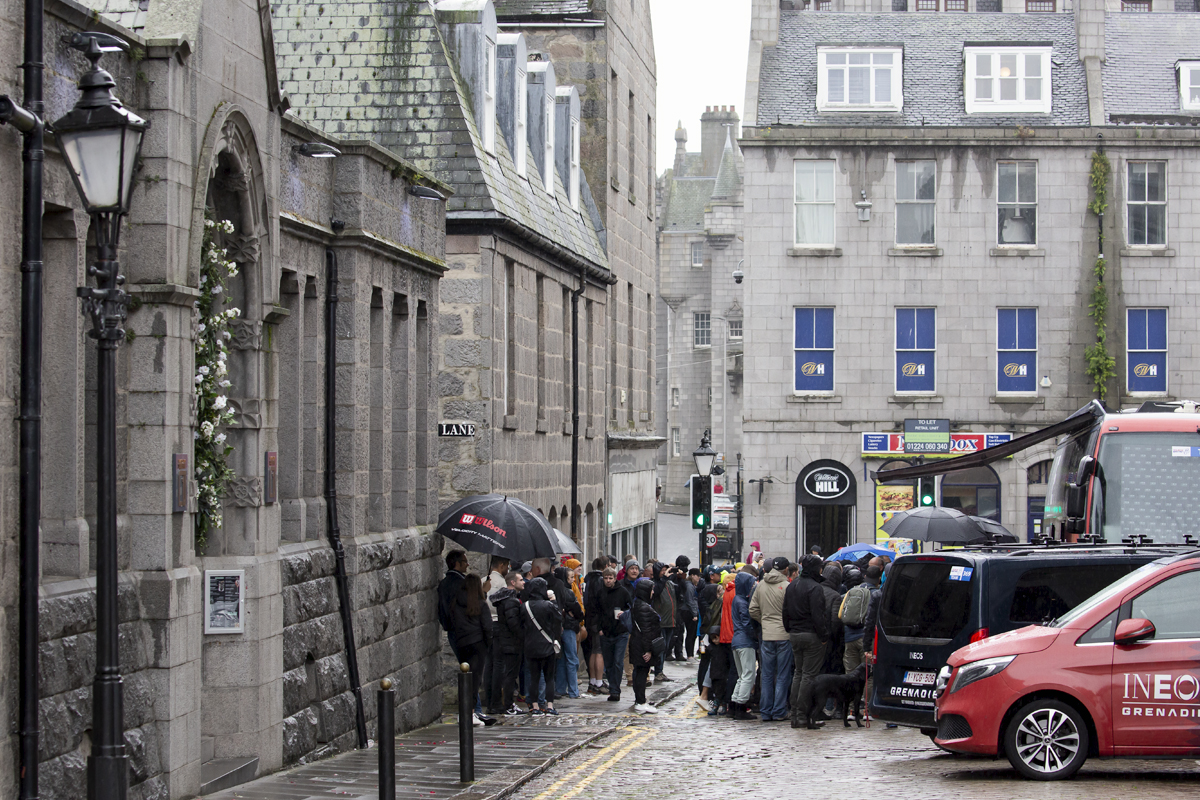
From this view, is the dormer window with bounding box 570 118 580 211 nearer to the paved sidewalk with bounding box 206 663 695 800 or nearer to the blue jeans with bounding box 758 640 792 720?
the paved sidewalk with bounding box 206 663 695 800

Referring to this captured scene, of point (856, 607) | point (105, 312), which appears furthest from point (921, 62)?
point (105, 312)

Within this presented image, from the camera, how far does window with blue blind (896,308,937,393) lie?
127ft

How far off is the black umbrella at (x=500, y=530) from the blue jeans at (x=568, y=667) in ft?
7.14

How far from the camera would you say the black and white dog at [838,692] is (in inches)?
679

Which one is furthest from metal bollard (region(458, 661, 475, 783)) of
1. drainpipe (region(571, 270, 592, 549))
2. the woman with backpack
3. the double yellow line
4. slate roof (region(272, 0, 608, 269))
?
drainpipe (region(571, 270, 592, 549))

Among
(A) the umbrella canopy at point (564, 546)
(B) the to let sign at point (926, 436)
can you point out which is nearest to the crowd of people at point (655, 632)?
(A) the umbrella canopy at point (564, 546)

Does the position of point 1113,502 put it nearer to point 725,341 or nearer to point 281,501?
point 281,501

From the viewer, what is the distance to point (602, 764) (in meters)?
14.4

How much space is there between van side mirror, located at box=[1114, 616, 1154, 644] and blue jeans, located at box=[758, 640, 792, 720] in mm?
6296

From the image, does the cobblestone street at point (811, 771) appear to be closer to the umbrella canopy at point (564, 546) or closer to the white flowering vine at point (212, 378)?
the umbrella canopy at point (564, 546)

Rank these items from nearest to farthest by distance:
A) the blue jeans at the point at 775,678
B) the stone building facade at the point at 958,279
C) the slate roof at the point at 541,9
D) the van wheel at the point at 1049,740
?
the van wheel at the point at 1049,740
the blue jeans at the point at 775,678
the slate roof at the point at 541,9
the stone building facade at the point at 958,279

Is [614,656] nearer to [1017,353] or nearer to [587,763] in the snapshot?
[587,763]

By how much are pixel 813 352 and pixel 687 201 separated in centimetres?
5220

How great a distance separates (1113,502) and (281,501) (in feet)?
31.0
